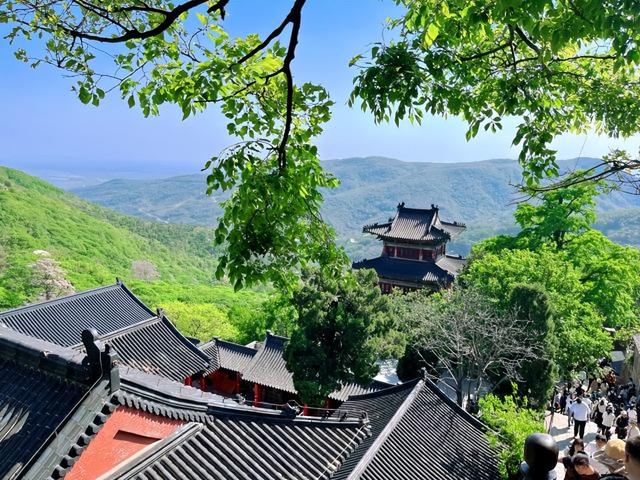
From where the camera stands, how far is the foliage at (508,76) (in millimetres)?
3384

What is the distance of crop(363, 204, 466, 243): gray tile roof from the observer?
32562mm

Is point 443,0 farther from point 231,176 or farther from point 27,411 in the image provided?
point 27,411

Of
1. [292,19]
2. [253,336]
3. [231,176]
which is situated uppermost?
[292,19]

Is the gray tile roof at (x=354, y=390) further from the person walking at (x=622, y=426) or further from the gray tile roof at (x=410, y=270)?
the gray tile roof at (x=410, y=270)

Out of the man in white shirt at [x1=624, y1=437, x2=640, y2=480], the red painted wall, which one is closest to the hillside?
the red painted wall

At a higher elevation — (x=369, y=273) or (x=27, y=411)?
(x=27, y=411)

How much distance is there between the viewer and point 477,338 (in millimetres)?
16891

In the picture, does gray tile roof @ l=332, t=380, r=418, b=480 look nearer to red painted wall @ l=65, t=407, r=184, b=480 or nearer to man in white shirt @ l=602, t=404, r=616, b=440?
red painted wall @ l=65, t=407, r=184, b=480

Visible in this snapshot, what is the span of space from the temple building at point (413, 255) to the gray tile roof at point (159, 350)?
1628 centimetres

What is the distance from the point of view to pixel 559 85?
490 cm

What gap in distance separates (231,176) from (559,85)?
3500 mm

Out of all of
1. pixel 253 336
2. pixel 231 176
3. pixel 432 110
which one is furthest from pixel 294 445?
pixel 253 336

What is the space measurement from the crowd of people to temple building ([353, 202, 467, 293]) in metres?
11.9

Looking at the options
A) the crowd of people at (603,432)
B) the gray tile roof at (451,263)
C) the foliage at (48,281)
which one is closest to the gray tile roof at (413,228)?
the gray tile roof at (451,263)
